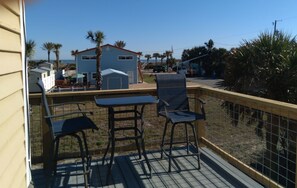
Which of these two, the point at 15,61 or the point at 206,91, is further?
the point at 206,91

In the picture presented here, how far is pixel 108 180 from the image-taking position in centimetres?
301

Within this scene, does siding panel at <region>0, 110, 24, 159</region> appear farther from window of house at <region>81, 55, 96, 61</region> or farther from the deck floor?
window of house at <region>81, 55, 96, 61</region>

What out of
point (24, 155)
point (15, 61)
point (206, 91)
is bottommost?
point (24, 155)

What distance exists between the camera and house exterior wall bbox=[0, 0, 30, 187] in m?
1.76

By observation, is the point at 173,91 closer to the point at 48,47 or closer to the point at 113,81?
the point at 113,81

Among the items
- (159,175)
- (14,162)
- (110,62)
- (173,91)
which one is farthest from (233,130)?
(110,62)

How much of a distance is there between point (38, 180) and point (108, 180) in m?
0.73

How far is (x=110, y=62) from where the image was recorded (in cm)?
3122

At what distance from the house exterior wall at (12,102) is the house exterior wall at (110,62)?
28.3 m

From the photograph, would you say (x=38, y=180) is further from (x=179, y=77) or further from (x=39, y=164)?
(x=179, y=77)

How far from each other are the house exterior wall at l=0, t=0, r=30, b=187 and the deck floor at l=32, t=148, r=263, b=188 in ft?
2.16

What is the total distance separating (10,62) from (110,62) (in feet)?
96.9

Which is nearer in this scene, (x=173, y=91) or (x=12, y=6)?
(x=12, y=6)

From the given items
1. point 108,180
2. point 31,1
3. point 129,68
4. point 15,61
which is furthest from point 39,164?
point 129,68
